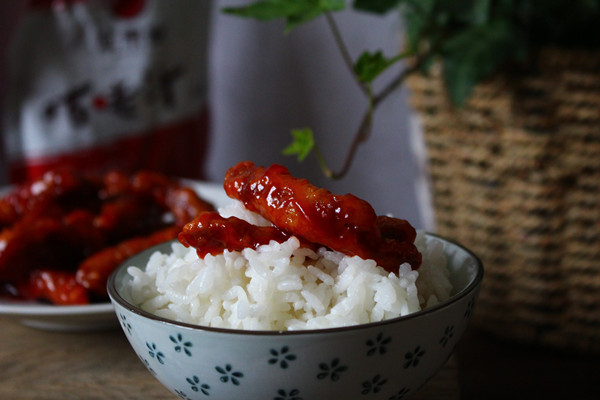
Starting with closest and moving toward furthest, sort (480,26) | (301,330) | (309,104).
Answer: (301,330)
(480,26)
(309,104)

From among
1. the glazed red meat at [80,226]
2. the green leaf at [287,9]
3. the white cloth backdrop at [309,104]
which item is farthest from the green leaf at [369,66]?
the white cloth backdrop at [309,104]

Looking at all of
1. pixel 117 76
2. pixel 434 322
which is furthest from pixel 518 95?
pixel 117 76

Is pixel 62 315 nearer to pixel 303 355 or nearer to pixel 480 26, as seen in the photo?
pixel 303 355

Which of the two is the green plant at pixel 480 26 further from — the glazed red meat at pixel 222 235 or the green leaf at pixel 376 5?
the glazed red meat at pixel 222 235

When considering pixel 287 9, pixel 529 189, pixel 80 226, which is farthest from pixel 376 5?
pixel 80 226

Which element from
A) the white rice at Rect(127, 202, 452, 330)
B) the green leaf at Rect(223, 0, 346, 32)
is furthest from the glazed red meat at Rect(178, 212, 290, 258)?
the green leaf at Rect(223, 0, 346, 32)

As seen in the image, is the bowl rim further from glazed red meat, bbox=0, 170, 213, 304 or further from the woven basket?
the woven basket
